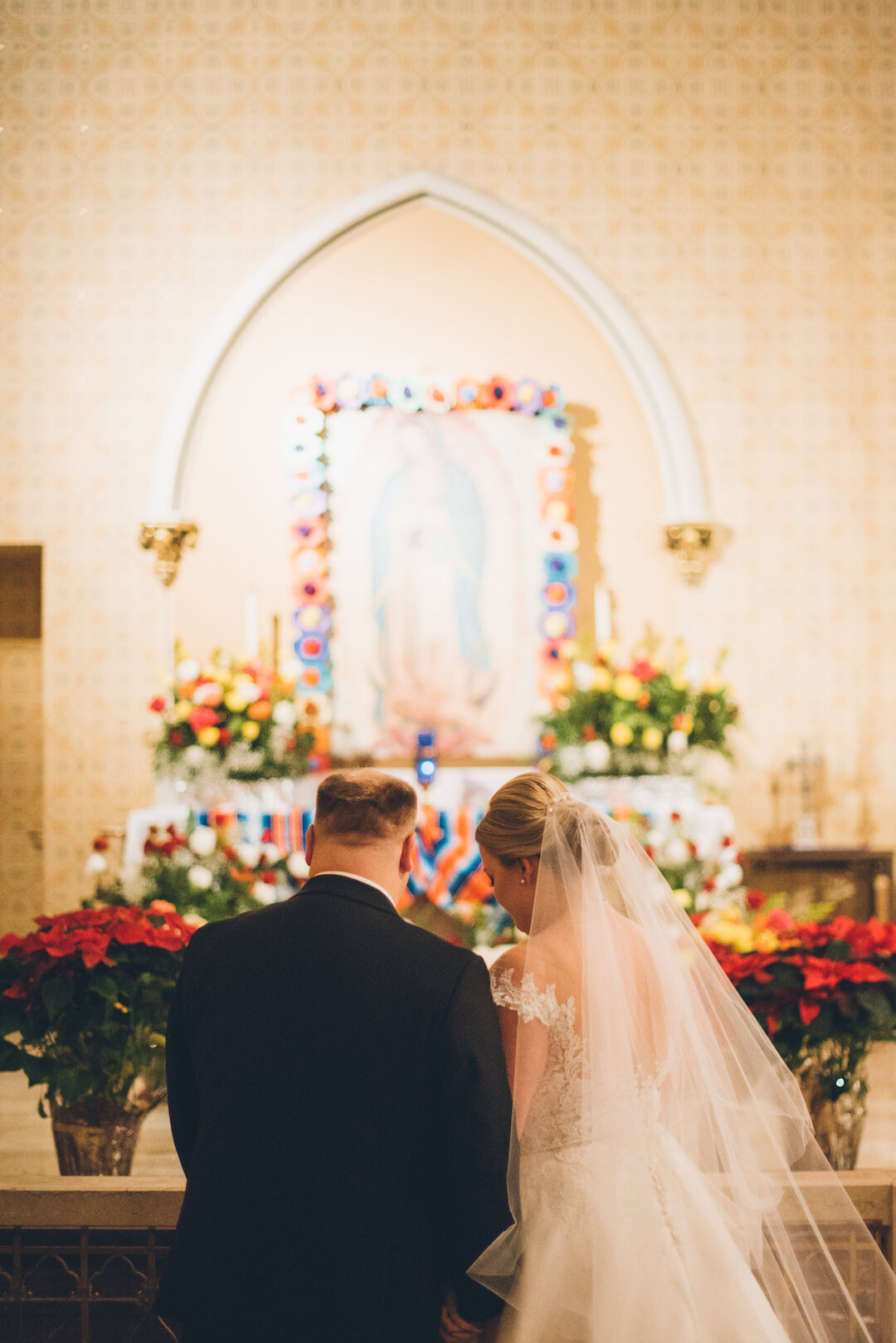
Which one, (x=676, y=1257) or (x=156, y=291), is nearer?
(x=676, y=1257)

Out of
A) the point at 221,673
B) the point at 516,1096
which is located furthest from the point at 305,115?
the point at 516,1096

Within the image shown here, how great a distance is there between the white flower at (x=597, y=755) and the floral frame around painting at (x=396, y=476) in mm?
1087

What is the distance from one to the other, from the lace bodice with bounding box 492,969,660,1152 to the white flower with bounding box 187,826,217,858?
332cm

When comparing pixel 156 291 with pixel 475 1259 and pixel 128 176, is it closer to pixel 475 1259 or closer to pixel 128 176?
pixel 128 176

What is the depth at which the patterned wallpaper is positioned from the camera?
275 inches

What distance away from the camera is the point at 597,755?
561cm

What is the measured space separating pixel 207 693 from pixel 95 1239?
350cm

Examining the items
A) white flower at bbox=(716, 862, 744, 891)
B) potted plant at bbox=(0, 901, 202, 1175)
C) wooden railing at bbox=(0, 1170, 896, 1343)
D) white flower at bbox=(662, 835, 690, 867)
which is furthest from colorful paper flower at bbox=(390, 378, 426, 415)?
wooden railing at bbox=(0, 1170, 896, 1343)

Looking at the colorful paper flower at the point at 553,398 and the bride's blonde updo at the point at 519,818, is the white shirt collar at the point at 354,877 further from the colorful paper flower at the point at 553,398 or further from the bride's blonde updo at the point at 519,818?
the colorful paper flower at the point at 553,398

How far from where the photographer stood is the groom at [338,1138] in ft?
5.33

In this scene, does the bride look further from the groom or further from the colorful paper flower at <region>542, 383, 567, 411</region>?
the colorful paper flower at <region>542, 383, 567, 411</region>

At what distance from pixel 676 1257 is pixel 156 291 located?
6.51 m

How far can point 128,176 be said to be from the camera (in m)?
7.11

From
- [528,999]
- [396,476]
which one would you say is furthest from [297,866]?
[528,999]
